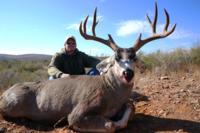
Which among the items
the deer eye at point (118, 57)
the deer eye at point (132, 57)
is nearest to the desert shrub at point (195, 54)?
the deer eye at point (132, 57)

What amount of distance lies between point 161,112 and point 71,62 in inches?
87.2

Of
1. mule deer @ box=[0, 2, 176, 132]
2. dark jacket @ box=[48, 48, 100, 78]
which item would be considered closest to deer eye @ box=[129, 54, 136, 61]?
mule deer @ box=[0, 2, 176, 132]

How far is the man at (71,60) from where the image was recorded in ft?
26.1

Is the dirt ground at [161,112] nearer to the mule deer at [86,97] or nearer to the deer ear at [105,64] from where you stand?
the mule deer at [86,97]

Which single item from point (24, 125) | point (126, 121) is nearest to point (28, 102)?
point (24, 125)

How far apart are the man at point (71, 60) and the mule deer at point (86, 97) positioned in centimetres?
101

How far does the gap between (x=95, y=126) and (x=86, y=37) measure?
5.61 feet

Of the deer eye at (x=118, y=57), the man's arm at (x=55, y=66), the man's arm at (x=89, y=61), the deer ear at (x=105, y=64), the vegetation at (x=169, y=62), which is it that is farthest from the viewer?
the vegetation at (x=169, y=62)

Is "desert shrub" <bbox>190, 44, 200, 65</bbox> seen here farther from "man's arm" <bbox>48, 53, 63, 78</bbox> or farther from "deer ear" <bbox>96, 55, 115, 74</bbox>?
"deer ear" <bbox>96, 55, 115, 74</bbox>

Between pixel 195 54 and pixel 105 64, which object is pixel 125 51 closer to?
pixel 105 64

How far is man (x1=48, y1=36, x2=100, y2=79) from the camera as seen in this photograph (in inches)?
314

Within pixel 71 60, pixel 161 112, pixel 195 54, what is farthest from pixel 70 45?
pixel 195 54

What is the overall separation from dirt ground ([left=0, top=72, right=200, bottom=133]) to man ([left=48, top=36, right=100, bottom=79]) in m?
1.20

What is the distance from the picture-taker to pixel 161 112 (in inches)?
270
